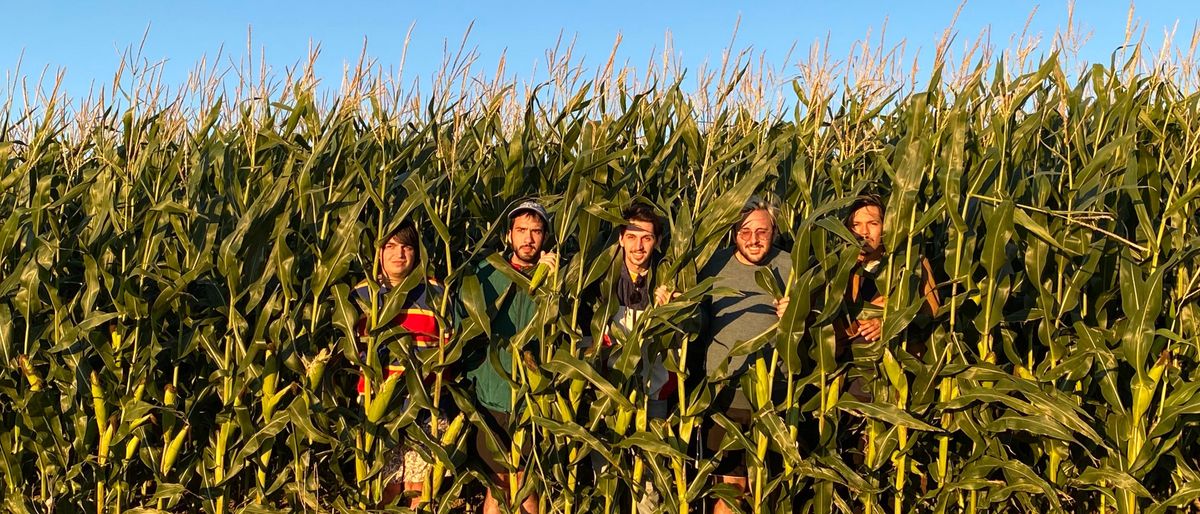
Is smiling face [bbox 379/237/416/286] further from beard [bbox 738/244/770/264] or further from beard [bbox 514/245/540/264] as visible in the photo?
beard [bbox 738/244/770/264]

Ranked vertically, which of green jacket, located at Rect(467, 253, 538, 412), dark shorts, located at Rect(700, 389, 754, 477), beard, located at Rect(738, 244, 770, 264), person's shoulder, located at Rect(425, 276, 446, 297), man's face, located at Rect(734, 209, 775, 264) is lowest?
dark shorts, located at Rect(700, 389, 754, 477)

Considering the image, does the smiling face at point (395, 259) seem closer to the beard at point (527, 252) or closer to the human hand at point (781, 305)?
the beard at point (527, 252)

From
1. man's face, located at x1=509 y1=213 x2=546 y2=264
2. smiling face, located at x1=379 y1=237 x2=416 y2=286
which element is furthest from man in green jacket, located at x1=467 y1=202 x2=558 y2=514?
smiling face, located at x1=379 y1=237 x2=416 y2=286

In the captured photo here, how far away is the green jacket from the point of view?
12.3 feet

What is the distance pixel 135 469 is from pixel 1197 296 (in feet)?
15.2

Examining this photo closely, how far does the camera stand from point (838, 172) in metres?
4.23

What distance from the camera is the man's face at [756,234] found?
3.68 metres

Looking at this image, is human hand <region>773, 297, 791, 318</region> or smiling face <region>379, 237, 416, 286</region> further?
smiling face <region>379, 237, 416, 286</region>

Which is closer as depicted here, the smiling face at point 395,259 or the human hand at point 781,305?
the human hand at point 781,305

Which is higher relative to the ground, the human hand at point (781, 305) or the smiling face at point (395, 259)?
the smiling face at point (395, 259)

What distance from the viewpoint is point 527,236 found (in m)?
3.80

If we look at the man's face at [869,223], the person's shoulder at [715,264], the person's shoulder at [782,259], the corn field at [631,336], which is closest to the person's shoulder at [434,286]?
the corn field at [631,336]

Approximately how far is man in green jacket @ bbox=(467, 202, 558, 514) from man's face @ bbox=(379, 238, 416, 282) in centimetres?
30

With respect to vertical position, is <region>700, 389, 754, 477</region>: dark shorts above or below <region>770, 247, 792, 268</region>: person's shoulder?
below
